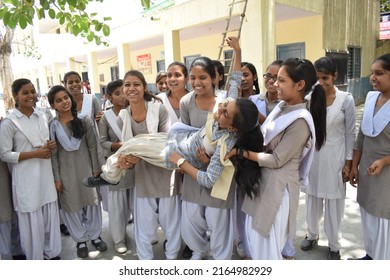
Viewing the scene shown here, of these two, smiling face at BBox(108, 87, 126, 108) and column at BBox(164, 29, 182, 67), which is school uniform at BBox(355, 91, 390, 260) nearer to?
smiling face at BBox(108, 87, 126, 108)

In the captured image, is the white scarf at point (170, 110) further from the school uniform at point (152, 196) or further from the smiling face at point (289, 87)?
the smiling face at point (289, 87)

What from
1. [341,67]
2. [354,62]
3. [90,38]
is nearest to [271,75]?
[90,38]

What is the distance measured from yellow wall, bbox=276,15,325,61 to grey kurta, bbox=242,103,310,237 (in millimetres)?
7143

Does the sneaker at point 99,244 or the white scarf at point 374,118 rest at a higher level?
the white scarf at point 374,118

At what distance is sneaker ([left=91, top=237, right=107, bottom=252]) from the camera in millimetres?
3023

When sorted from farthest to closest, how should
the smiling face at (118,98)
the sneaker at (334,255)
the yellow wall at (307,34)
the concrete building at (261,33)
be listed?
the yellow wall at (307,34) → the concrete building at (261,33) → the smiling face at (118,98) → the sneaker at (334,255)

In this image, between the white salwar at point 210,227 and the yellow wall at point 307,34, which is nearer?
the white salwar at point 210,227

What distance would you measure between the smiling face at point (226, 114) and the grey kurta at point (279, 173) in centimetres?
27

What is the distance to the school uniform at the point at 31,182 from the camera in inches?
98.8

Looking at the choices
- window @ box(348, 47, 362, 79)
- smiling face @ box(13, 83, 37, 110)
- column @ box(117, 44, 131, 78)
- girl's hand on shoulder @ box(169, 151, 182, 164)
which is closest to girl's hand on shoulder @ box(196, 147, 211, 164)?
girl's hand on shoulder @ box(169, 151, 182, 164)

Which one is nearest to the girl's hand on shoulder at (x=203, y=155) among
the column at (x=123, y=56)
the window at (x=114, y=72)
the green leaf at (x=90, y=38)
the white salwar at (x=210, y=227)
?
the white salwar at (x=210, y=227)

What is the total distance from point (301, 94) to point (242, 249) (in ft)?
5.05

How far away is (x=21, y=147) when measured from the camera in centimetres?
253
